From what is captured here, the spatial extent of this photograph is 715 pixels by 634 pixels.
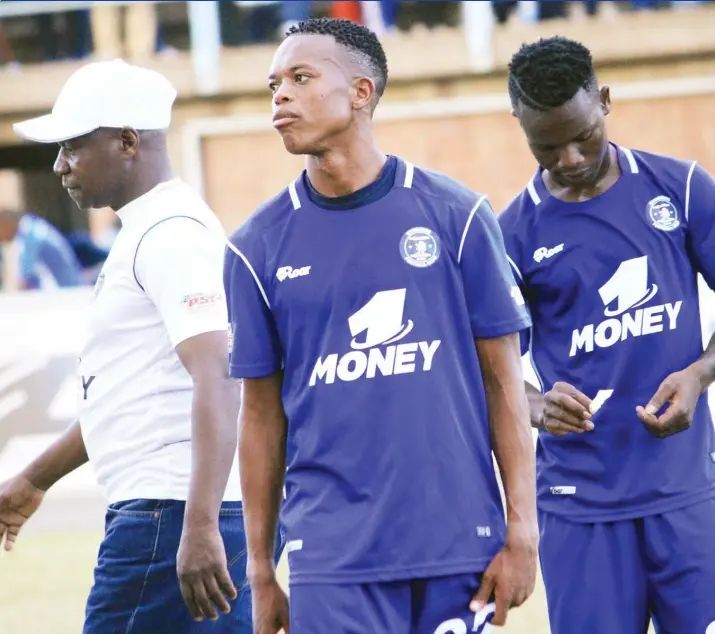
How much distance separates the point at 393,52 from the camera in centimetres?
1792

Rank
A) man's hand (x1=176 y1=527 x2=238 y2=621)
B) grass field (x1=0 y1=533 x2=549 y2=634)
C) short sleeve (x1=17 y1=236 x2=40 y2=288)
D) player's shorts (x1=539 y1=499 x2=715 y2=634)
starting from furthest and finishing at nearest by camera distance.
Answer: short sleeve (x1=17 y1=236 x2=40 y2=288) < grass field (x1=0 y1=533 x2=549 y2=634) < player's shorts (x1=539 y1=499 x2=715 y2=634) < man's hand (x1=176 y1=527 x2=238 y2=621)

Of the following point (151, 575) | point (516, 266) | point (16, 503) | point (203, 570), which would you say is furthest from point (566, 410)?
point (16, 503)

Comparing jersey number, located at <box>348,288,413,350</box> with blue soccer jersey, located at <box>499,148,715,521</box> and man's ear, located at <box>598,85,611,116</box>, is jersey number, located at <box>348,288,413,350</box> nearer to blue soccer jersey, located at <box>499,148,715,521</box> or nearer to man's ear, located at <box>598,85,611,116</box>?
blue soccer jersey, located at <box>499,148,715,521</box>

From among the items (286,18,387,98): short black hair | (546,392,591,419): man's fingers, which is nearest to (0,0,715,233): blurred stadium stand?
(546,392,591,419): man's fingers

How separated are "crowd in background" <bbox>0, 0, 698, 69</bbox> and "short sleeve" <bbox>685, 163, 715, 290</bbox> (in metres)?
14.6

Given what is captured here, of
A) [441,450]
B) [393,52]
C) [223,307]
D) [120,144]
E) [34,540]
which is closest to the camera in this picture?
[441,450]

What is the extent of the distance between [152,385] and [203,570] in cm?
52

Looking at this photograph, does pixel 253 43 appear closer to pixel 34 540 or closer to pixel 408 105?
pixel 408 105

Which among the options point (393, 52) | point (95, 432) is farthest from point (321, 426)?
point (393, 52)

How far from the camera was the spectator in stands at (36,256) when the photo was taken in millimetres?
14062

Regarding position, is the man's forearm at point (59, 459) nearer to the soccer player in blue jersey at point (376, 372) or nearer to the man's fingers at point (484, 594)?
the soccer player in blue jersey at point (376, 372)

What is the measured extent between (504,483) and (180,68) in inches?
629

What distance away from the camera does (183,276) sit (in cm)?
333

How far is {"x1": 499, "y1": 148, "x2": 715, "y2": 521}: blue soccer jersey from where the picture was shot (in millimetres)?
3592
